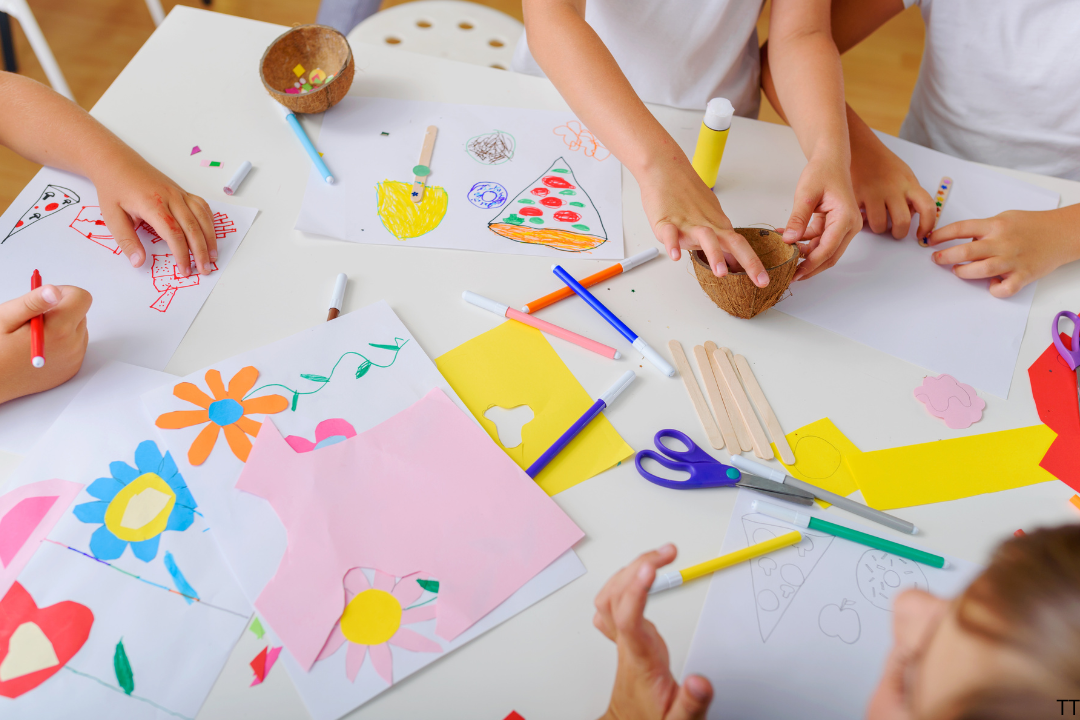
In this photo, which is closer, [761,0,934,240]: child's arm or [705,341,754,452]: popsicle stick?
[705,341,754,452]: popsicle stick

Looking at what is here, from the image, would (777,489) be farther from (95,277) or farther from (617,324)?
(95,277)

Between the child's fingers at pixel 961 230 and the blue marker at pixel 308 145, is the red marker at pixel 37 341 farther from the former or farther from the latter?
the child's fingers at pixel 961 230

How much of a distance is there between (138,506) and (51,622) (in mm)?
91

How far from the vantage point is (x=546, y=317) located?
658mm

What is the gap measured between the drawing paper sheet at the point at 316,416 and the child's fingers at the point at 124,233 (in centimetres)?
16

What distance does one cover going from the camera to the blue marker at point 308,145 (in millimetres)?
737

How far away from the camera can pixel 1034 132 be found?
0.94 metres

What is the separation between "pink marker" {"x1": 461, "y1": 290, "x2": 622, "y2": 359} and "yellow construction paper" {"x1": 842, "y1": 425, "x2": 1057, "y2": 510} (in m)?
0.24

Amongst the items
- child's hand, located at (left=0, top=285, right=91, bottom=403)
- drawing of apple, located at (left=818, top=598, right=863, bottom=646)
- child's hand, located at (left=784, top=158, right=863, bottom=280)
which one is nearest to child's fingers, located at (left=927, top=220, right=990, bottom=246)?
child's hand, located at (left=784, top=158, right=863, bottom=280)

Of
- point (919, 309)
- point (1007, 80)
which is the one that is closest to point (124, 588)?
point (919, 309)

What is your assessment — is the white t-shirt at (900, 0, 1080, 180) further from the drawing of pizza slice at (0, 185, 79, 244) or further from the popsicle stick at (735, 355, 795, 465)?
the drawing of pizza slice at (0, 185, 79, 244)

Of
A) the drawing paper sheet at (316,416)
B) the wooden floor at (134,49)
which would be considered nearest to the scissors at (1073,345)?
the drawing paper sheet at (316,416)

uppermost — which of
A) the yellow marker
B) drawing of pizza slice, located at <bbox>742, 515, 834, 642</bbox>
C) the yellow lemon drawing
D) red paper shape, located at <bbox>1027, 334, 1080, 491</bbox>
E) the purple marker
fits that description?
the yellow lemon drawing

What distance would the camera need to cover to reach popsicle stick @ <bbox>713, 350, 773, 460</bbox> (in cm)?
58
